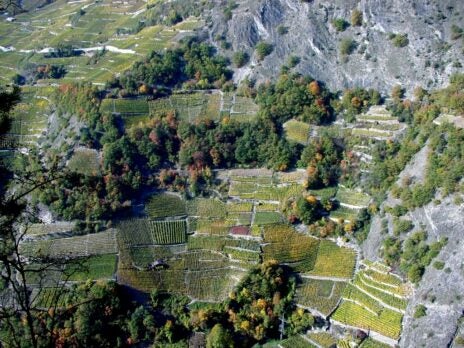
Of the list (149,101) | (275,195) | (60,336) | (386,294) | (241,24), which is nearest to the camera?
(60,336)

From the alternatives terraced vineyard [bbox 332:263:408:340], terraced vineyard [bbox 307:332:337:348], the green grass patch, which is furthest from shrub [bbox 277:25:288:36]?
terraced vineyard [bbox 307:332:337:348]

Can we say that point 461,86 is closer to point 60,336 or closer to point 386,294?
point 386,294

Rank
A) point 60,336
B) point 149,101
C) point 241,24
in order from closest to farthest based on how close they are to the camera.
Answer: point 60,336 < point 149,101 < point 241,24

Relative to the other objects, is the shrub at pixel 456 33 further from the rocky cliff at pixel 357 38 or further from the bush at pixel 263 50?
the bush at pixel 263 50

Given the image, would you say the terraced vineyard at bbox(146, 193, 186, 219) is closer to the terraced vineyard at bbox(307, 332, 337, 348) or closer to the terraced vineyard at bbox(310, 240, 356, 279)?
the terraced vineyard at bbox(310, 240, 356, 279)

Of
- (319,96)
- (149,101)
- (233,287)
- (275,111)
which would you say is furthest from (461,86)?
(149,101)

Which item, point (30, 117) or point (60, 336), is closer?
point (60, 336)

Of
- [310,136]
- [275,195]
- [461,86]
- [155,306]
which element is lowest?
[155,306]

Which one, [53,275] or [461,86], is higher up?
[461,86]
